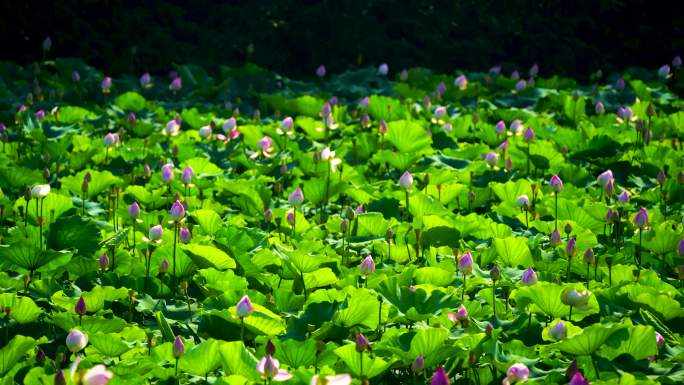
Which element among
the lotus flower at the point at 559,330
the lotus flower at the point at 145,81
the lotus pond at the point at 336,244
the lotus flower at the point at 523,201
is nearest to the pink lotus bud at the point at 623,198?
the lotus pond at the point at 336,244

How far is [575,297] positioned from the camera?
2.27 metres

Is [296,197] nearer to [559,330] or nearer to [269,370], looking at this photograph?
[559,330]

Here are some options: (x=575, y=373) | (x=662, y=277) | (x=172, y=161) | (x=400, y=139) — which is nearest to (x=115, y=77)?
(x=172, y=161)

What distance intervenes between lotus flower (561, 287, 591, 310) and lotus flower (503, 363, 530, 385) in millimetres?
308

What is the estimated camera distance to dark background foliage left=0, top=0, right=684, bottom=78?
6793 mm

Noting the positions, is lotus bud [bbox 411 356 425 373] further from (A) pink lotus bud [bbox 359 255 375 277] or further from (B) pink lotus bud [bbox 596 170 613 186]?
(B) pink lotus bud [bbox 596 170 613 186]

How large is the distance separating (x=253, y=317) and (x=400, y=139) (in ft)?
6.64

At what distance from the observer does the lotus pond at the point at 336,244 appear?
217cm

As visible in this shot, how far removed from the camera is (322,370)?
82.2 inches

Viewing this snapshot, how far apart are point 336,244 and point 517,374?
3.98 ft

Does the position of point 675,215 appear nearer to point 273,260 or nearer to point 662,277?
point 662,277

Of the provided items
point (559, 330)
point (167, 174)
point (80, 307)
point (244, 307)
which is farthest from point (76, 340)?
point (167, 174)

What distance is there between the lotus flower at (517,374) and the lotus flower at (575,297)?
31 cm

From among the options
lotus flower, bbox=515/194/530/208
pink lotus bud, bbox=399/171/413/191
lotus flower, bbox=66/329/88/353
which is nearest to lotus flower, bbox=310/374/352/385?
lotus flower, bbox=66/329/88/353
